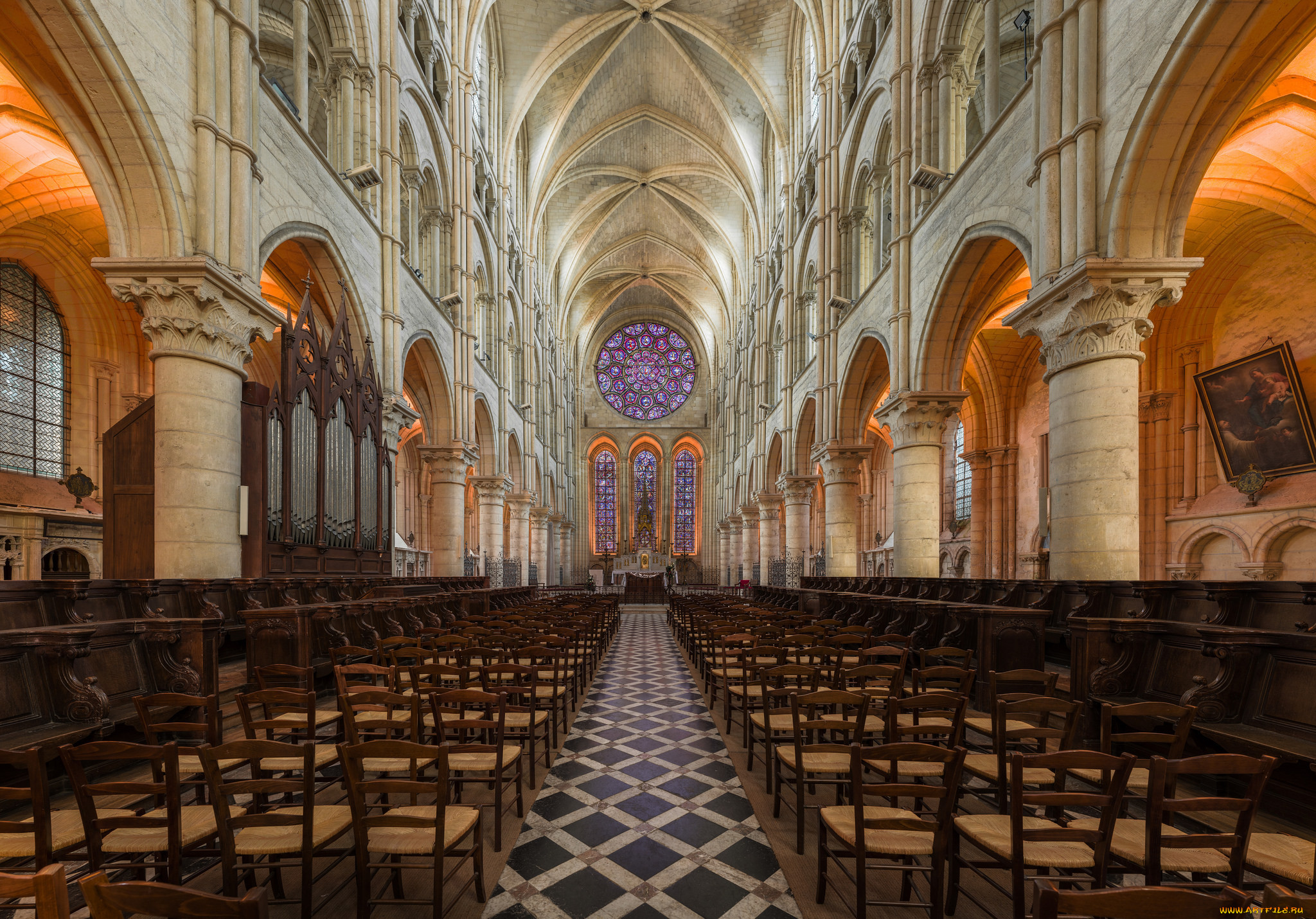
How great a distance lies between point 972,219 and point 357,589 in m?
10.5

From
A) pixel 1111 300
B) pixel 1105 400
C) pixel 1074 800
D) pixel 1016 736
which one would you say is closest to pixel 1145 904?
pixel 1074 800

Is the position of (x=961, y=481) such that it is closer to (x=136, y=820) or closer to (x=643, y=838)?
(x=643, y=838)

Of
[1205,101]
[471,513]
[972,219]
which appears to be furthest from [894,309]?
[471,513]

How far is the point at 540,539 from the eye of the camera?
31078 mm

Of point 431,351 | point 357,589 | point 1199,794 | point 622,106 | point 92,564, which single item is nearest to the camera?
point 1199,794

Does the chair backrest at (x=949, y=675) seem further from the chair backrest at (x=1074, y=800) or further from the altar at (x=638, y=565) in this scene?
the altar at (x=638, y=565)

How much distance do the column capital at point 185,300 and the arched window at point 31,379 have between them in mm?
9809

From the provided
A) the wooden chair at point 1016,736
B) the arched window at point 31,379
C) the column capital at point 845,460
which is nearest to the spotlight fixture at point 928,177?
the column capital at point 845,460

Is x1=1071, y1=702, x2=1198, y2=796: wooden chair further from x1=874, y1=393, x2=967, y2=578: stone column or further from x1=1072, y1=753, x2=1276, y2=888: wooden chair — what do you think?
x1=874, y1=393, x2=967, y2=578: stone column

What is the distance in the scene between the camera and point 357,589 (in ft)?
29.8

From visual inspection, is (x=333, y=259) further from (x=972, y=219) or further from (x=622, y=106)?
(x=622, y=106)

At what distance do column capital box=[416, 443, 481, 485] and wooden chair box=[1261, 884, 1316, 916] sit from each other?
16.8 metres

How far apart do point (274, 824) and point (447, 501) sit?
14973 millimetres

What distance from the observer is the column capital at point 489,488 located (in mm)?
21708
